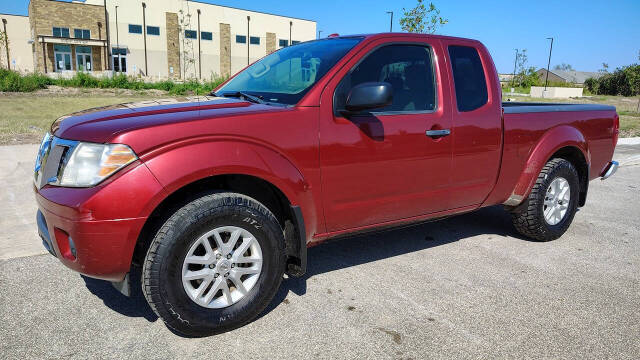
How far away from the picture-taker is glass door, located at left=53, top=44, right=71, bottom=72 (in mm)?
53650

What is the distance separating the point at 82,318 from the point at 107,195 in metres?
1.06

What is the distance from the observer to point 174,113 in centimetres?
281

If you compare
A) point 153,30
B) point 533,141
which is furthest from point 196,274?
point 153,30

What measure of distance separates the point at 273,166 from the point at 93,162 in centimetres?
98

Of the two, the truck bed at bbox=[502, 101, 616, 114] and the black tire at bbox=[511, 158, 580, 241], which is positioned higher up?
the truck bed at bbox=[502, 101, 616, 114]

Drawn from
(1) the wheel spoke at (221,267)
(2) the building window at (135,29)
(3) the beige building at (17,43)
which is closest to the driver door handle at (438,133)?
(1) the wheel spoke at (221,267)

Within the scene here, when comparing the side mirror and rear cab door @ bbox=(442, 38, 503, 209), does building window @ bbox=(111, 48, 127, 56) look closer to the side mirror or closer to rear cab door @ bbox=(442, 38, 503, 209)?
rear cab door @ bbox=(442, 38, 503, 209)

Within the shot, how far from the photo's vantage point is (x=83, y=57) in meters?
55.5

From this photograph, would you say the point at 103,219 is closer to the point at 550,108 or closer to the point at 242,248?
the point at 242,248

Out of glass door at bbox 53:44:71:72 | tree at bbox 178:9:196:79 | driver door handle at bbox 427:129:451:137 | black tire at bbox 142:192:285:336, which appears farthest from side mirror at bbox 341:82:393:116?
tree at bbox 178:9:196:79

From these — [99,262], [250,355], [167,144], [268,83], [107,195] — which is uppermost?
[268,83]

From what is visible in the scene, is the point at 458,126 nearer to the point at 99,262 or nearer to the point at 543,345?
the point at 543,345

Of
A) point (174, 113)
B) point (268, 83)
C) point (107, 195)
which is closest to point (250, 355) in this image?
point (107, 195)

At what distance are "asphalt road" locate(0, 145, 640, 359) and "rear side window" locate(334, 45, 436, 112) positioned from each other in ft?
4.44
